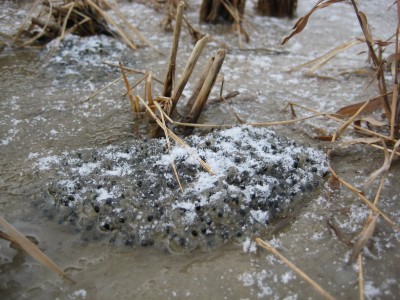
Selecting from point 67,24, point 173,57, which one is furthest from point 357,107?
point 67,24

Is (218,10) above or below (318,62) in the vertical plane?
above

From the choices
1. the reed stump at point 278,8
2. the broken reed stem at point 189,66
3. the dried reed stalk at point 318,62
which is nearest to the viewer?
the broken reed stem at point 189,66

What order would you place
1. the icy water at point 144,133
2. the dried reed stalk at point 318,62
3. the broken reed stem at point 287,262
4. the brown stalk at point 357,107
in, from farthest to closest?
the dried reed stalk at point 318,62
the brown stalk at point 357,107
the icy water at point 144,133
the broken reed stem at point 287,262

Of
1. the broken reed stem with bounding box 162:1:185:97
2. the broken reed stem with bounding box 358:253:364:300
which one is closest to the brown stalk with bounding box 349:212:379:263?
the broken reed stem with bounding box 358:253:364:300

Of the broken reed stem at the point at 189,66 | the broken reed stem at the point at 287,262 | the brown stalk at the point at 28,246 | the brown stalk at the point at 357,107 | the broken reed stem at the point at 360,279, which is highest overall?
the broken reed stem at the point at 189,66

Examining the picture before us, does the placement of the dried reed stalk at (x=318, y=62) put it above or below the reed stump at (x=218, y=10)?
below

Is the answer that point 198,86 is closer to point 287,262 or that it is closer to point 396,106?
point 396,106

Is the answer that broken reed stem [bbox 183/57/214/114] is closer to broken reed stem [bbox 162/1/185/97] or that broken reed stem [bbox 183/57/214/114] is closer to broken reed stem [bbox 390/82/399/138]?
broken reed stem [bbox 162/1/185/97]

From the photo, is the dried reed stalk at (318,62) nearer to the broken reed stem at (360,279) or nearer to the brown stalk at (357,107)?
the brown stalk at (357,107)

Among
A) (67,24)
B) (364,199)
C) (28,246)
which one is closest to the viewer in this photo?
(28,246)

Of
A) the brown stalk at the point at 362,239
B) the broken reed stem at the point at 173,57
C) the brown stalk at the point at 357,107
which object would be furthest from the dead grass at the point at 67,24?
the brown stalk at the point at 362,239
